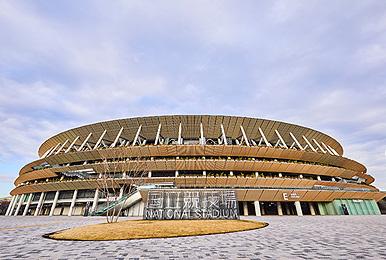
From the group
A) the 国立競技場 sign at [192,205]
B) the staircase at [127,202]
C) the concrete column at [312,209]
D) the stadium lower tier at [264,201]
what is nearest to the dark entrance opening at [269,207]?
the stadium lower tier at [264,201]

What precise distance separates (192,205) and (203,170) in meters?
14.3

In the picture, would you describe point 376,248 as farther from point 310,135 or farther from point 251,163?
point 310,135

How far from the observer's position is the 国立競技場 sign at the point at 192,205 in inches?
806

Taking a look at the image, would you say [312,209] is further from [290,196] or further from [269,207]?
[290,196]

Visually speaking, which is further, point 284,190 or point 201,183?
point 201,183

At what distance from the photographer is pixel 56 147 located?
49000mm

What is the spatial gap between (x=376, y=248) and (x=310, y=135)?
4635 cm

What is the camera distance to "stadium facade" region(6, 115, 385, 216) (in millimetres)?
32188

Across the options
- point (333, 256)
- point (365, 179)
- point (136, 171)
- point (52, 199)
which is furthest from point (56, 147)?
point (365, 179)

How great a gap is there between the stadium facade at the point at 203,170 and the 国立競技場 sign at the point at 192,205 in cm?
515

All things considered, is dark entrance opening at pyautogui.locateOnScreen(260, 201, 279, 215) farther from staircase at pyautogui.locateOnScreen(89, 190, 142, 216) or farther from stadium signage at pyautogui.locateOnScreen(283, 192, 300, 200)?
staircase at pyautogui.locateOnScreen(89, 190, 142, 216)

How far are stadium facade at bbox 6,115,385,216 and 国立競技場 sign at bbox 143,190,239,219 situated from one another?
5.15 metres

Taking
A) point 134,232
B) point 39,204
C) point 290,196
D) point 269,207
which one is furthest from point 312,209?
point 39,204

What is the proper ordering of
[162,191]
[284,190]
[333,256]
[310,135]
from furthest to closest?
[310,135]
[284,190]
[162,191]
[333,256]
